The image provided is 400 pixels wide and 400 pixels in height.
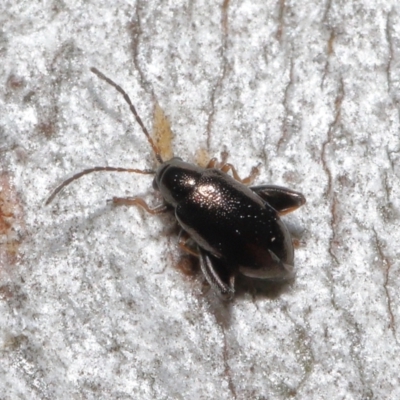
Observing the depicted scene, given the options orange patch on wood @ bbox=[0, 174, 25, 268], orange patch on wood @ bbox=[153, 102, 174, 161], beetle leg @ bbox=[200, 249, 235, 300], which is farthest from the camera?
orange patch on wood @ bbox=[153, 102, 174, 161]

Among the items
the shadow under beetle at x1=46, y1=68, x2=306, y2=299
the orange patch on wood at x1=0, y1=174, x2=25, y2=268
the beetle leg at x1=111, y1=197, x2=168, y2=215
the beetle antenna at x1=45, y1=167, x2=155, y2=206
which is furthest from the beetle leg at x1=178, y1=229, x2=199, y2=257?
the orange patch on wood at x1=0, y1=174, x2=25, y2=268

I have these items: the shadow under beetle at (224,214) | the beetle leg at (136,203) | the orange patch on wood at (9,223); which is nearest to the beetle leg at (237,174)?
the shadow under beetle at (224,214)

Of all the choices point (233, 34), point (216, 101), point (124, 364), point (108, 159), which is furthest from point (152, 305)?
point (233, 34)

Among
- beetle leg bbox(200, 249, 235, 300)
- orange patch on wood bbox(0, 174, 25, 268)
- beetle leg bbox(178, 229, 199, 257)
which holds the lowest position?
beetle leg bbox(200, 249, 235, 300)

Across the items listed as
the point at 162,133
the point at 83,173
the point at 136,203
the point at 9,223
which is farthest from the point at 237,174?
the point at 9,223

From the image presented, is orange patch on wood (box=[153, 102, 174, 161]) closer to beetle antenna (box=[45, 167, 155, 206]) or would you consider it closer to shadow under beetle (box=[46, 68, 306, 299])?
shadow under beetle (box=[46, 68, 306, 299])

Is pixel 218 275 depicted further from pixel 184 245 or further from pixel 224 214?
pixel 224 214

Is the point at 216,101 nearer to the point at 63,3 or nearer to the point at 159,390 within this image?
the point at 63,3
